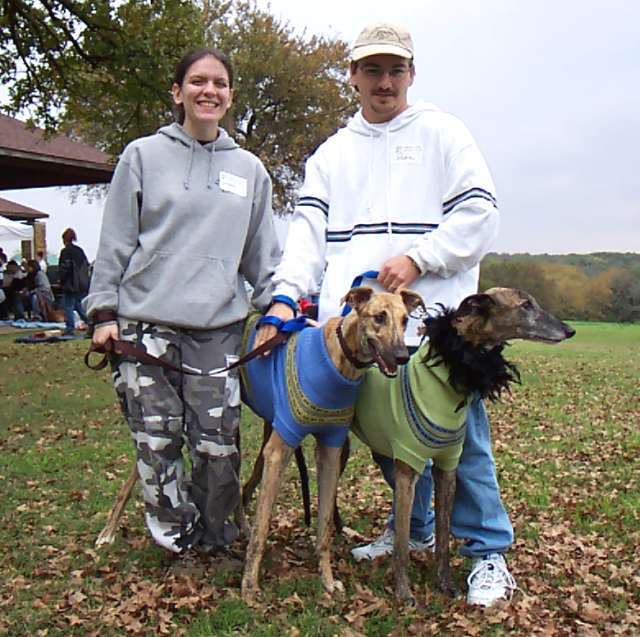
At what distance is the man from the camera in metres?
3.67

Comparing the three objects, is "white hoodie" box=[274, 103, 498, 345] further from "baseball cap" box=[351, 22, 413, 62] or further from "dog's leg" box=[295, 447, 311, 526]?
"dog's leg" box=[295, 447, 311, 526]

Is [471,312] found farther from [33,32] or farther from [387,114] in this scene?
[33,32]

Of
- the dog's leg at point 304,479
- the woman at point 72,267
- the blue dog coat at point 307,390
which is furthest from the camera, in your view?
the woman at point 72,267

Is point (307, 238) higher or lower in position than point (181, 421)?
higher

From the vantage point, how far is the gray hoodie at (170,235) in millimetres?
3891

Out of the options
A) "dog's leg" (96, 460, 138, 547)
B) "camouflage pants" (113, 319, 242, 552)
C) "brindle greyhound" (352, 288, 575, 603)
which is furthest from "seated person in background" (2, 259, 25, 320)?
"brindle greyhound" (352, 288, 575, 603)

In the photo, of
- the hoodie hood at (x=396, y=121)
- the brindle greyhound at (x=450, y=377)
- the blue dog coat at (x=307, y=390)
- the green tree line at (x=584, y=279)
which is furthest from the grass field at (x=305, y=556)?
the green tree line at (x=584, y=279)

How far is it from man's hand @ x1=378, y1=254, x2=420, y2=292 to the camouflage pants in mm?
917

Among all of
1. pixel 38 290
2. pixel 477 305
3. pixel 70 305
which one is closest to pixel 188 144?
pixel 477 305

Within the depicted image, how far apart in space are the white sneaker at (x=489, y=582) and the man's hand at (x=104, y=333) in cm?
210

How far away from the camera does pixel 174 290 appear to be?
→ 3.90 metres

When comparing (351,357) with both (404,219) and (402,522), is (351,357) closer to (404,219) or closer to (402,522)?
(404,219)

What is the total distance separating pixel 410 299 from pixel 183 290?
111cm

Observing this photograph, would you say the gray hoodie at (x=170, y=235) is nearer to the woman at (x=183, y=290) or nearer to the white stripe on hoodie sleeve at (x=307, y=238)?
the woman at (x=183, y=290)
